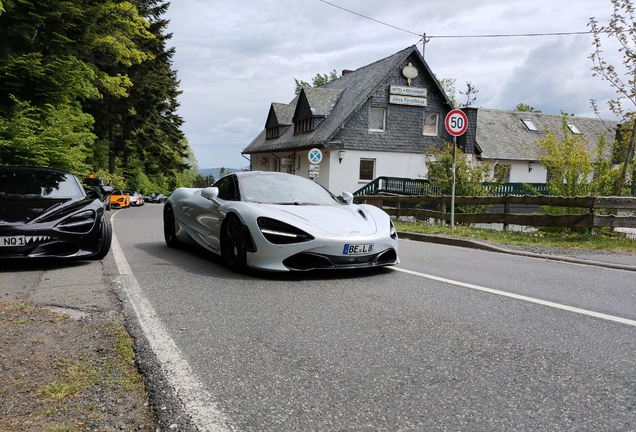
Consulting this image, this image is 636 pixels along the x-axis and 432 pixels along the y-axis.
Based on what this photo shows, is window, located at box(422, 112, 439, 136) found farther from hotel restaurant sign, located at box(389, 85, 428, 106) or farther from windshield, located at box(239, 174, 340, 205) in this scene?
windshield, located at box(239, 174, 340, 205)

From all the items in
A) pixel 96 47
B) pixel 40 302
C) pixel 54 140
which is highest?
pixel 96 47

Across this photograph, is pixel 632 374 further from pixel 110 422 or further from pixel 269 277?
pixel 269 277

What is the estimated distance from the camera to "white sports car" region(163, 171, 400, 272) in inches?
224

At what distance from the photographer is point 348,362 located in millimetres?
3172

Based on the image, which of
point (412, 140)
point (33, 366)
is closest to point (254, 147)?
point (412, 140)

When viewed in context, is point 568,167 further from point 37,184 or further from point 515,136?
point 515,136

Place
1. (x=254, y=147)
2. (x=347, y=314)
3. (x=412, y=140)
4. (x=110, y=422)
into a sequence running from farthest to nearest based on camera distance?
(x=254, y=147), (x=412, y=140), (x=347, y=314), (x=110, y=422)

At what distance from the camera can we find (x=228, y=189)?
709cm

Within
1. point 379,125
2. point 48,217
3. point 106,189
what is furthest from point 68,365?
point 379,125

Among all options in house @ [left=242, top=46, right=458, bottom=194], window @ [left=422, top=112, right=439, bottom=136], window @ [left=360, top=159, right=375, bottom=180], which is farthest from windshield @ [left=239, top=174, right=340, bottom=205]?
window @ [left=422, top=112, right=439, bottom=136]

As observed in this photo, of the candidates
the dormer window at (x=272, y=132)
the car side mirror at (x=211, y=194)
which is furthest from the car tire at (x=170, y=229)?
the dormer window at (x=272, y=132)

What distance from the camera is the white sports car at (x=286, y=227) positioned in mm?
5699

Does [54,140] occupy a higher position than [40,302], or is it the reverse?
[54,140]

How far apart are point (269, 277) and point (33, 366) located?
122 inches
